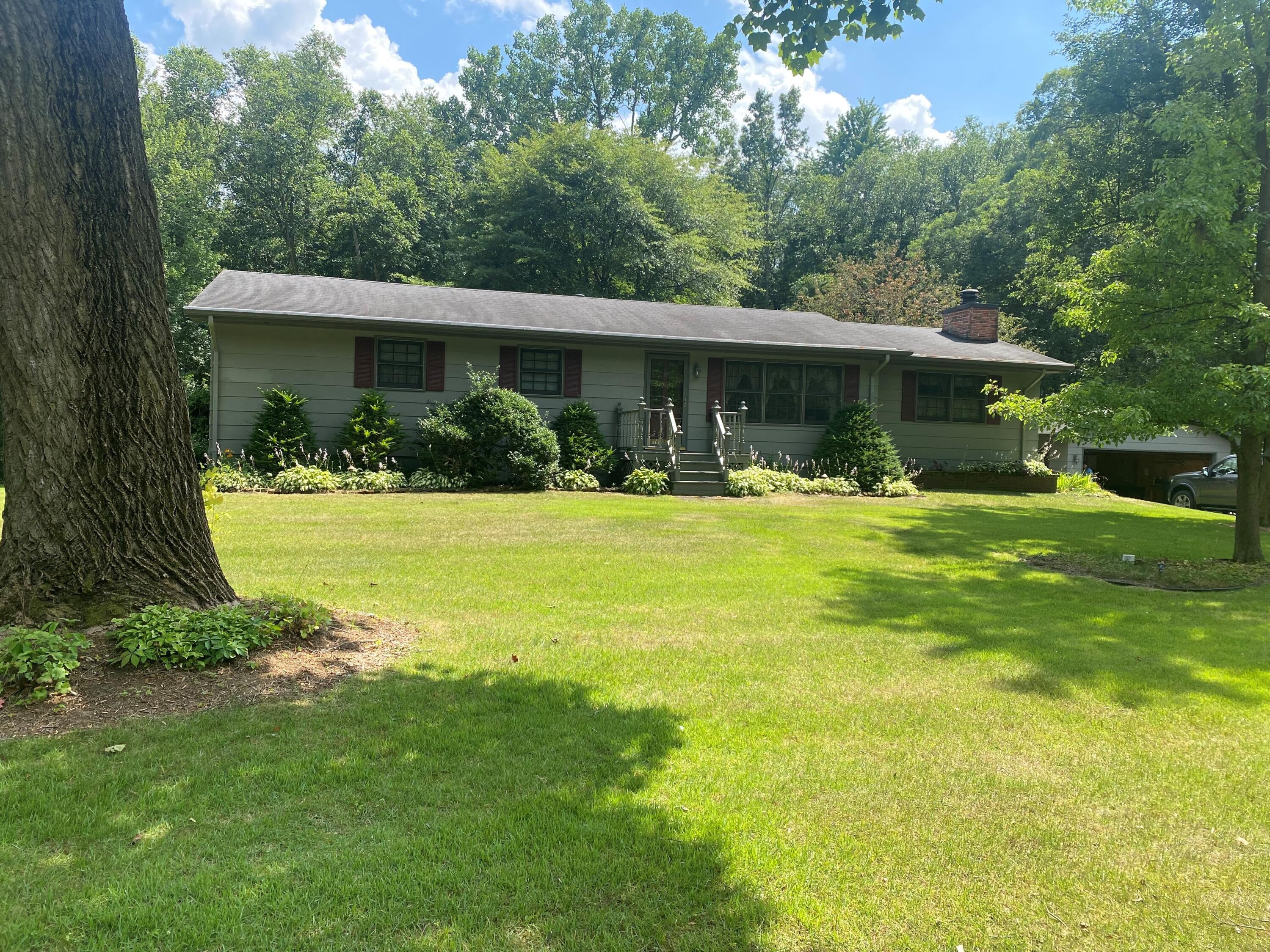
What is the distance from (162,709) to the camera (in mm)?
3504

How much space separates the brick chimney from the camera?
19344 millimetres

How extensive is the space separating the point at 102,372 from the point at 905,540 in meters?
8.53

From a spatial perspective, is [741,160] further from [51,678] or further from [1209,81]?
[51,678]

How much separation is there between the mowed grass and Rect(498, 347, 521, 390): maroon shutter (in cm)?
921

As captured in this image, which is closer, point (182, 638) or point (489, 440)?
point (182, 638)

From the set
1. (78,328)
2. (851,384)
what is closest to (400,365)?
(851,384)

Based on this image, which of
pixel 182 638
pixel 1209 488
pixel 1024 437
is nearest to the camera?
pixel 182 638

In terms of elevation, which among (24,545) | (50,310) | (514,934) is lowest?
(514,934)

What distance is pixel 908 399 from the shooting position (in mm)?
17688

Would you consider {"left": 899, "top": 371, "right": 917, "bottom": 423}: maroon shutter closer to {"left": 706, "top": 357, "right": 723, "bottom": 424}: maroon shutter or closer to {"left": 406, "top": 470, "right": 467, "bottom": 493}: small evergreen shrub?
{"left": 706, "top": 357, "right": 723, "bottom": 424}: maroon shutter

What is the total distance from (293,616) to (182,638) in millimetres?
684

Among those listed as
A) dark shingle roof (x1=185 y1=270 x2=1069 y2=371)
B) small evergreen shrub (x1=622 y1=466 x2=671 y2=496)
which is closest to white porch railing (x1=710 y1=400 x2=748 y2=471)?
small evergreen shrub (x1=622 y1=466 x2=671 y2=496)

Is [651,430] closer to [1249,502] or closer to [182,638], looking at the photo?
[1249,502]

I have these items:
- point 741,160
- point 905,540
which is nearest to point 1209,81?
point 905,540
